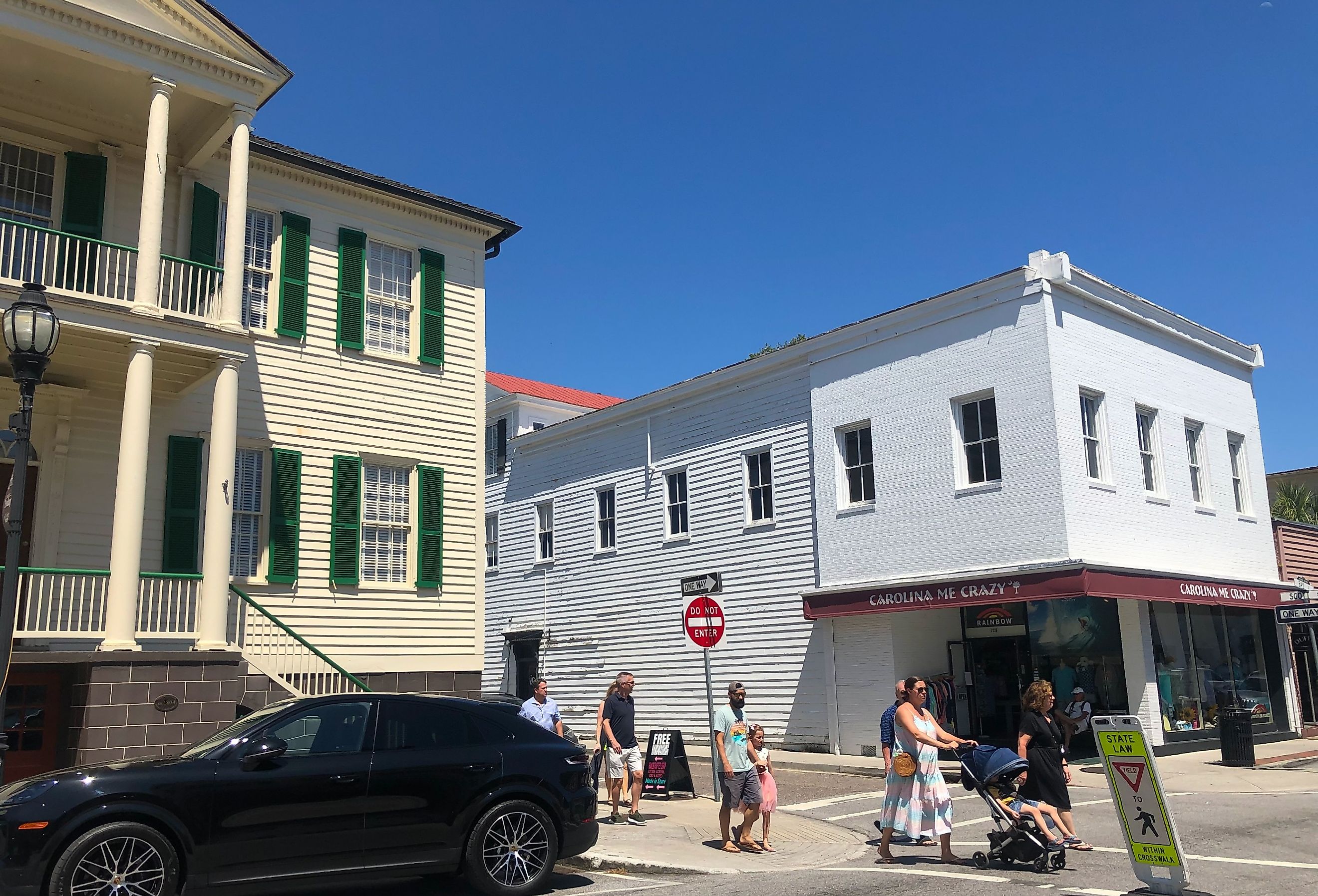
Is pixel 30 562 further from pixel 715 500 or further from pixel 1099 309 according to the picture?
pixel 1099 309

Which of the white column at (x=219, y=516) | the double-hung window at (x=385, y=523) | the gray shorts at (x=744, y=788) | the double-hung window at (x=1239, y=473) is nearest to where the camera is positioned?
the gray shorts at (x=744, y=788)

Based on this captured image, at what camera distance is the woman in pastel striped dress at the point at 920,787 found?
376 inches

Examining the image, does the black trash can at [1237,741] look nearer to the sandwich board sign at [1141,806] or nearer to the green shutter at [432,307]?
the sandwich board sign at [1141,806]

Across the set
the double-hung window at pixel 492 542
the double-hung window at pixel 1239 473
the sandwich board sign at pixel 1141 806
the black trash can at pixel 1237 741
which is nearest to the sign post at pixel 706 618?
the sandwich board sign at pixel 1141 806

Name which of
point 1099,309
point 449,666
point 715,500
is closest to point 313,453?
point 449,666

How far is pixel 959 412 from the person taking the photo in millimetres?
19422

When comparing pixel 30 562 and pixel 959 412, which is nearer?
pixel 30 562

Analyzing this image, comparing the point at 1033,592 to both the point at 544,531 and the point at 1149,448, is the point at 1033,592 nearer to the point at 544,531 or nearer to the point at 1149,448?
the point at 1149,448

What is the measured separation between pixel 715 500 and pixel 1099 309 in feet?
29.8

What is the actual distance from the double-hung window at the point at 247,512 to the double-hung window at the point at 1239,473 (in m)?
19.8

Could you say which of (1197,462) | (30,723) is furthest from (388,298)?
(1197,462)

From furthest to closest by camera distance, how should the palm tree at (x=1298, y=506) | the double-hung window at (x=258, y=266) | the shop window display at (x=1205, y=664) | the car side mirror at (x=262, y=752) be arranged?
the palm tree at (x=1298, y=506) → the shop window display at (x=1205, y=664) → the double-hung window at (x=258, y=266) → the car side mirror at (x=262, y=752)

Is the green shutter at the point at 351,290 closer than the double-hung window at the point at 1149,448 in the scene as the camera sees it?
Yes

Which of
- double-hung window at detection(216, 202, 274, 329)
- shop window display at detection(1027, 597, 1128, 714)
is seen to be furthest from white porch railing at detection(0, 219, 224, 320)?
shop window display at detection(1027, 597, 1128, 714)
